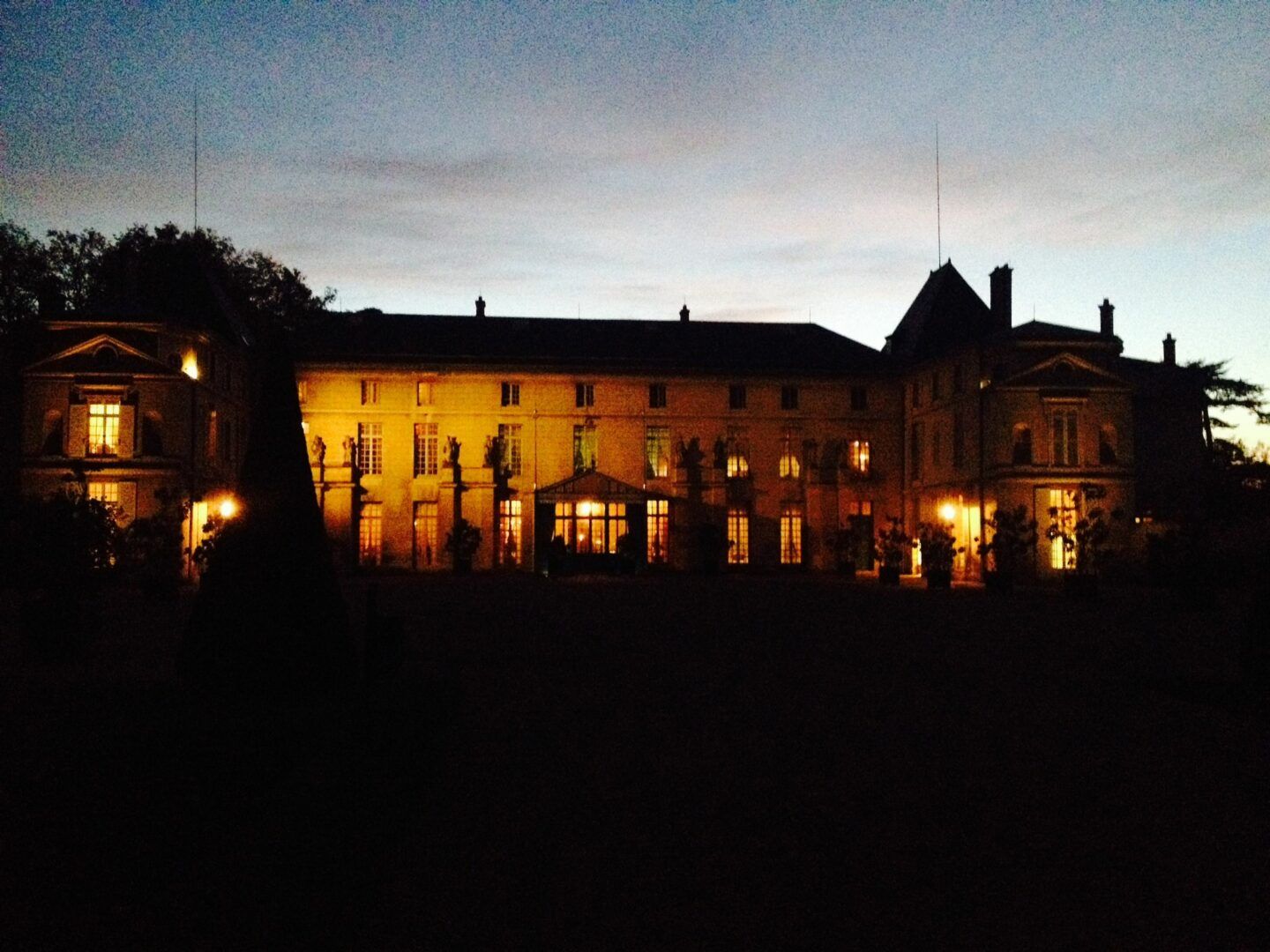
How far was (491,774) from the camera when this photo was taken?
24.2ft

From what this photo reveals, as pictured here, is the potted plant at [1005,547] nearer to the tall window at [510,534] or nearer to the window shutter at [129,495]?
the tall window at [510,534]

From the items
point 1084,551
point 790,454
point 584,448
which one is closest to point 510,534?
point 584,448

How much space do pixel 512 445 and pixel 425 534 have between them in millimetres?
4130

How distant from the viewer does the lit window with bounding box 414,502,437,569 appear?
39594 millimetres

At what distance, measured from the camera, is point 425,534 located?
39719mm

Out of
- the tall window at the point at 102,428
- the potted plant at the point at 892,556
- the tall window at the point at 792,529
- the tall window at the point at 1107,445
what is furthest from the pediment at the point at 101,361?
the tall window at the point at 1107,445

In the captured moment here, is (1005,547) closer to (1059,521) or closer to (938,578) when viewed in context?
(938,578)

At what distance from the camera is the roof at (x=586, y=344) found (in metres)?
39.9

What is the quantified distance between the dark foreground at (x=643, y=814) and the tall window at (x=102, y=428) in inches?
882

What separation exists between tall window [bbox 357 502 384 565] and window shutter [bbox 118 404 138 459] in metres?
8.82

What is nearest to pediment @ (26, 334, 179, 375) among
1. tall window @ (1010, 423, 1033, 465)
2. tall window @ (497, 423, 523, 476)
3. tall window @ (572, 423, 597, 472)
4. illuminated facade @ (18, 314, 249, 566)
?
illuminated facade @ (18, 314, 249, 566)

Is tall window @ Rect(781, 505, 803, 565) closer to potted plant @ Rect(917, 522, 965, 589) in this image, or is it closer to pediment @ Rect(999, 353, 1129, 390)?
potted plant @ Rect(917, 522, 965, 589)

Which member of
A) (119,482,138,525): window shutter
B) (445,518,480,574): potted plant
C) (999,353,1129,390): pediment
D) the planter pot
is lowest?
the planter pot

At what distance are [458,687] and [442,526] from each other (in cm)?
2958
